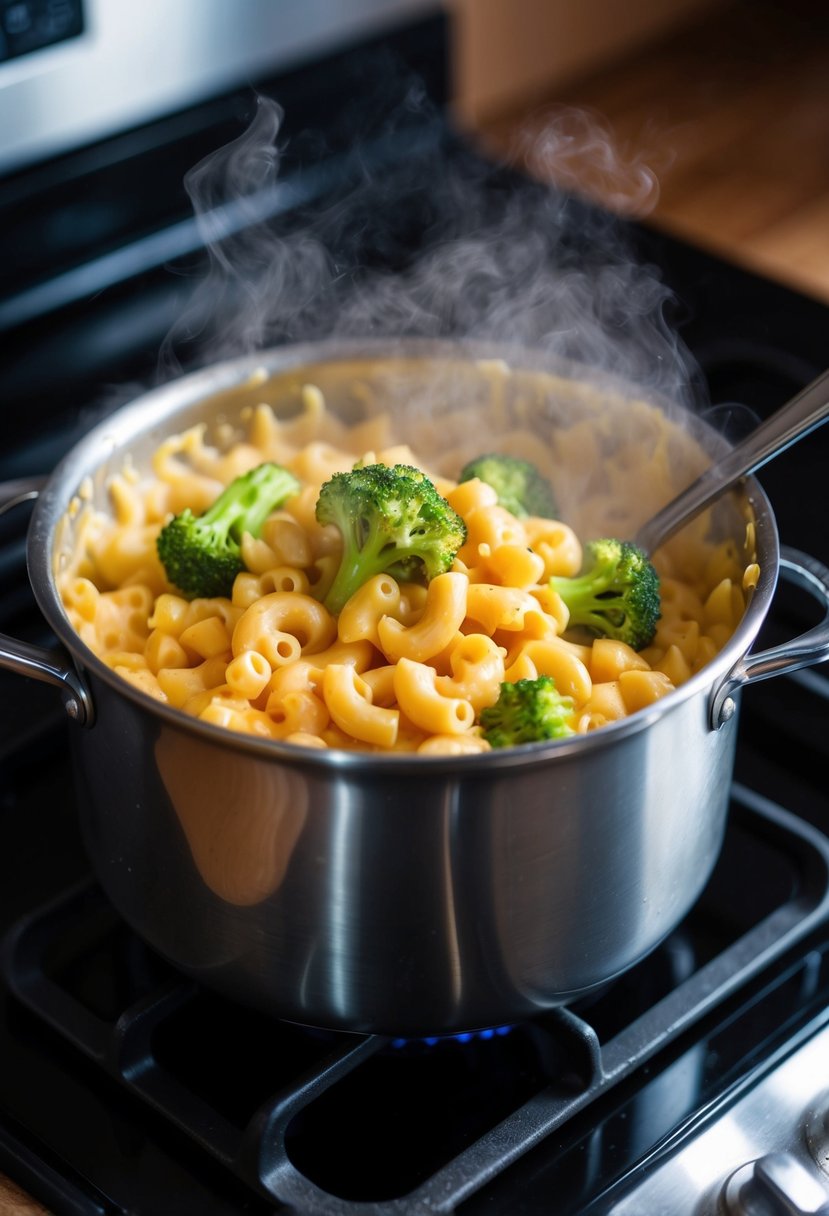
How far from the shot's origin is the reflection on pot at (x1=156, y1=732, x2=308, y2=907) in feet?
2.57

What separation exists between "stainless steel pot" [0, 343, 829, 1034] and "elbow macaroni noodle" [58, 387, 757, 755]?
65mm

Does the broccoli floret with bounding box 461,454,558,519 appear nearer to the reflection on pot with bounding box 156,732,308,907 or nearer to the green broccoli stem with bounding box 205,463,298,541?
the green broccoli stem with bounding box 205,463,298,541

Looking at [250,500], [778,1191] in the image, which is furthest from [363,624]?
[778,1191]

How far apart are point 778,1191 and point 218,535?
21.8 inches

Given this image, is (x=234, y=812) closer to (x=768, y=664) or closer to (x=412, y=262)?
(x=768, y=664)

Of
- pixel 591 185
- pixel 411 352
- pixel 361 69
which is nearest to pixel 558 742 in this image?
pixel 411 352

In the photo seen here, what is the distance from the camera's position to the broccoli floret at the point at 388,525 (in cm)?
94

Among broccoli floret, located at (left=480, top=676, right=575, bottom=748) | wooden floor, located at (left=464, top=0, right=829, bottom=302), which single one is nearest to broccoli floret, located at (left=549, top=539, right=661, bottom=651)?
broccoli floret, located at (left=480, top=676, right=575, bottom=748)

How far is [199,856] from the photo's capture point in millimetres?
848

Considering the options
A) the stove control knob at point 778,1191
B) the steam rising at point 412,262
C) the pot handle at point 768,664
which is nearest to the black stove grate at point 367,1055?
the stove control knob at point 778,1191

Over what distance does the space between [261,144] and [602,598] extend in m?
0.68

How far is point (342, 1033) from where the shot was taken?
0.94 m

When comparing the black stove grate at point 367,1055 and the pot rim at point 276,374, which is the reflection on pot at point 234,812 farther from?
the black stove grate at point 367,1055

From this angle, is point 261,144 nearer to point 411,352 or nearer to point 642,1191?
point 411,352
